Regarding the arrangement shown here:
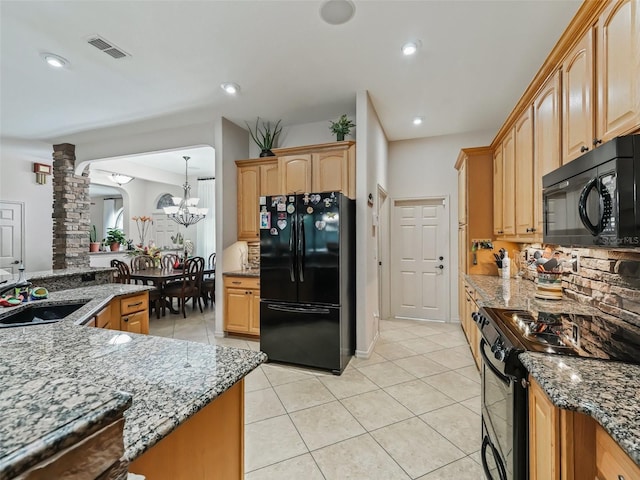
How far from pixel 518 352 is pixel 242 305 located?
10.8ft

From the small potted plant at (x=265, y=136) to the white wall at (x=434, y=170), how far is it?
6.12 ft

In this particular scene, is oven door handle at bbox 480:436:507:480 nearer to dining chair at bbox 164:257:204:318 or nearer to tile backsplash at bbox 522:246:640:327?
tile backsplash at bbox 522:246:640:327

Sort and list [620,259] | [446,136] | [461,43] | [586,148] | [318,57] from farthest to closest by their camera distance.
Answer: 1. [446,136]
2. [318,57]
3. [461,43]
4. [620,259]
5. [586,148]

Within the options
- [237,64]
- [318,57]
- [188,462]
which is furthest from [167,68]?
[188,462]

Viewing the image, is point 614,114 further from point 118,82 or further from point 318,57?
point 118,82

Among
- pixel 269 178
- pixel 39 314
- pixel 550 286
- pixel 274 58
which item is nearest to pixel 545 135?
pixel 550 286

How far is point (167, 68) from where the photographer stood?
2.84 metres

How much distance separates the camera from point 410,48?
250 cm

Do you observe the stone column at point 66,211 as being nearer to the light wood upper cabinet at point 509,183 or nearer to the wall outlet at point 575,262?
the light wood upper cabinet at point 509,183

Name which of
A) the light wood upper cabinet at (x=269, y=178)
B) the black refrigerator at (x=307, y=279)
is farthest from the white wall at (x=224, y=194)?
the black refrigerator at (x=307, y=279)

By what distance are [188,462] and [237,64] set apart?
297 cm

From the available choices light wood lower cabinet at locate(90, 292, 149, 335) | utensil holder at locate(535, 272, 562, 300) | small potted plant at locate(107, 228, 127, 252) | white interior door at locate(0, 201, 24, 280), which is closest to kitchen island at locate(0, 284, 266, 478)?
light wood lower cabinet at locate(90, 292, 149, 335)

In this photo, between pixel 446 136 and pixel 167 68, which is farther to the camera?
pixel 446 136

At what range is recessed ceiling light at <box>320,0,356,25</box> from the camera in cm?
204
